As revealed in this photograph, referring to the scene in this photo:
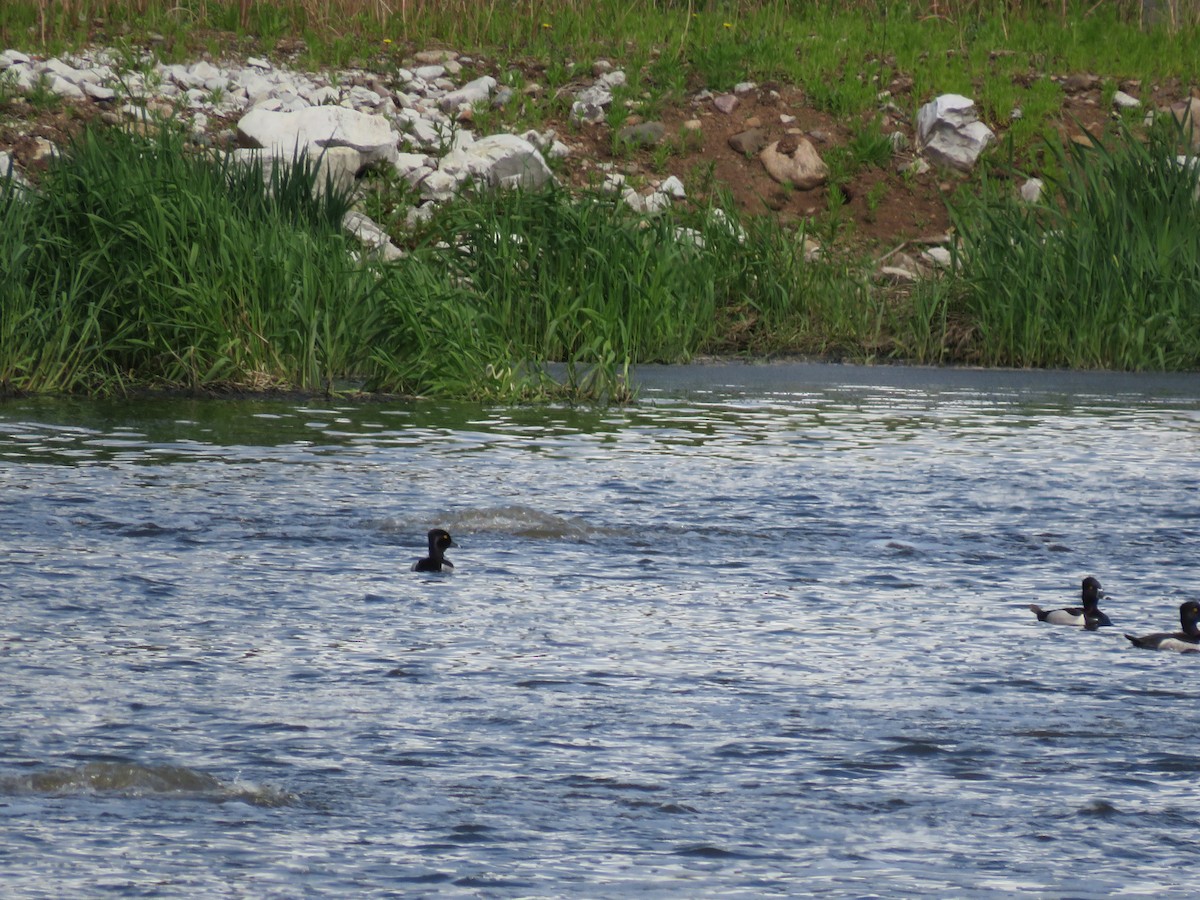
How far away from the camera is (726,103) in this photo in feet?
63.6

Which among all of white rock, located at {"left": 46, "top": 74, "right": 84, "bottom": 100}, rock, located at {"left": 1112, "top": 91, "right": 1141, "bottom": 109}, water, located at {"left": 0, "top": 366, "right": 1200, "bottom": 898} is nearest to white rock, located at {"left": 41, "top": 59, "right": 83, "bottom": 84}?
white rock, located at {"left": 46, "top": 74, "right": 84, "bottom": 100}

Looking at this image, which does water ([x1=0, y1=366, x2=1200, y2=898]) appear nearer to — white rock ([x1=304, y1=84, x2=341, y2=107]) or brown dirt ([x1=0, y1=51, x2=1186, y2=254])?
brown dirt ([x1=0, y1=51, x2=1186, y2=254])

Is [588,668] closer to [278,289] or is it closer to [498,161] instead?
[278,289]

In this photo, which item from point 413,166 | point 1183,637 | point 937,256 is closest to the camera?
point 1183,637

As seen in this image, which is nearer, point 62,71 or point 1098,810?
point 1098,810

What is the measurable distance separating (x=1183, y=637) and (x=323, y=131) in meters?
11.7

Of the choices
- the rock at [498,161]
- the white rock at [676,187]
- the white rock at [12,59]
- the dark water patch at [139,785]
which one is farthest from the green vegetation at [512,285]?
the dark water patch at [139,785]

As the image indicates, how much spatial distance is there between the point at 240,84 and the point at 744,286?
7052 mm

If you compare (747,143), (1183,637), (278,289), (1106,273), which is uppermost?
(747,143)

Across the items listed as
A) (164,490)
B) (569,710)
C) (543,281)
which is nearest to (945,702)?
(569,710)

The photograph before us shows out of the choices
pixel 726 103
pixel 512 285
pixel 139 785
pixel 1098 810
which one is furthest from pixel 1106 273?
pixel 139 785

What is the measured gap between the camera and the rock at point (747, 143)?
18.8 metres

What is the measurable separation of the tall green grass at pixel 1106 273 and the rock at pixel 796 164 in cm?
557

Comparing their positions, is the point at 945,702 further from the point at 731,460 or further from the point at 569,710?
the point at 731,460
